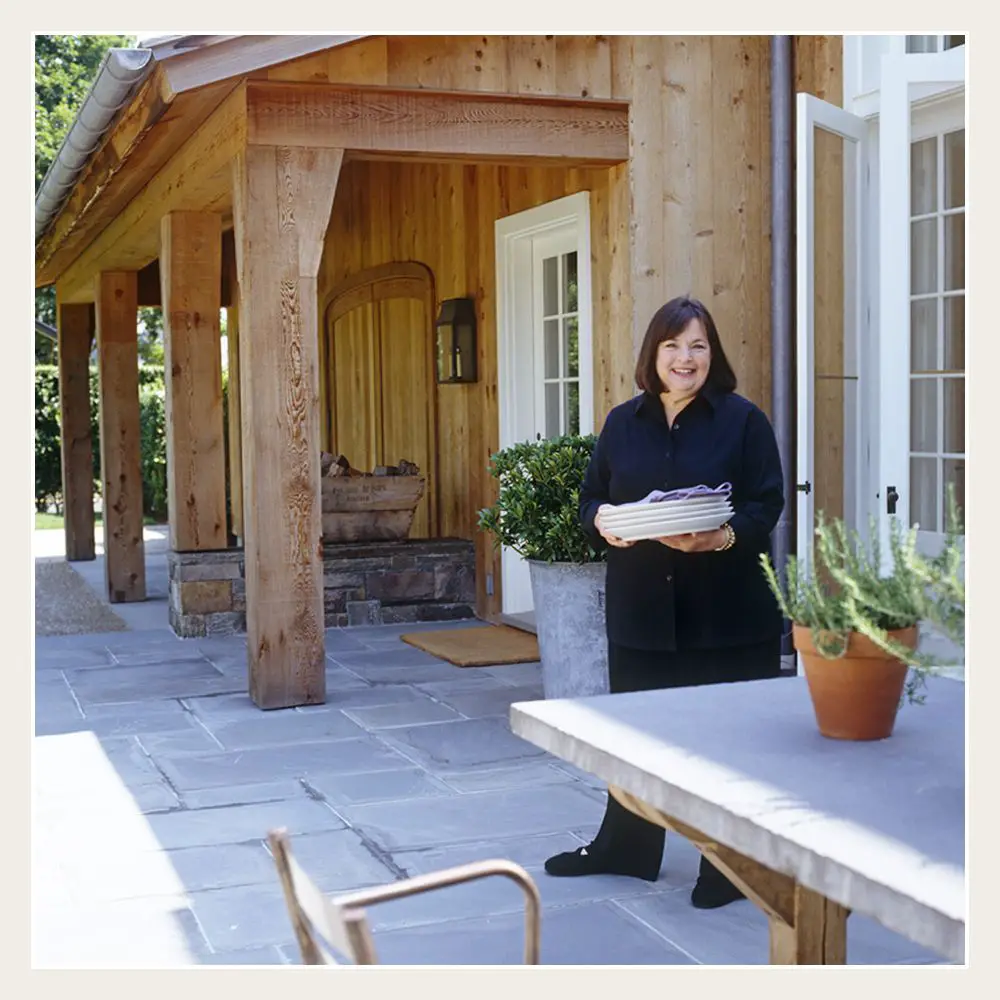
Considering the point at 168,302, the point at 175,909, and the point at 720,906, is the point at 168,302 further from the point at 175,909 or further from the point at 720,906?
the point at 720,906

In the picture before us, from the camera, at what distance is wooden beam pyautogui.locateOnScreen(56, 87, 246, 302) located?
19.3 feet

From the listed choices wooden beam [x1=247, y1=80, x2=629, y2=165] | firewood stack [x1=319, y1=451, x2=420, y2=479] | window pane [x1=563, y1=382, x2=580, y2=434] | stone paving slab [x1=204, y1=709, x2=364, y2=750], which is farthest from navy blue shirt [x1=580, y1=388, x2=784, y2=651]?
firewood stack [x1=319, y1=451, x2=420, y2=479]

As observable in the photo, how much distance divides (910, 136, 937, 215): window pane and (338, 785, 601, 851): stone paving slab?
8.73ft

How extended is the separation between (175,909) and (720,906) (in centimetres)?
132

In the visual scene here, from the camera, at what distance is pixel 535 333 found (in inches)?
301

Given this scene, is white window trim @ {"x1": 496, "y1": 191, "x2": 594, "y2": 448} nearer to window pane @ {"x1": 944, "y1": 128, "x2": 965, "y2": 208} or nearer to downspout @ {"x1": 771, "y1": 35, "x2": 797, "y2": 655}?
downspout @ {"x1": 771, "y1": 35, "x2": 797, "y2": 655}

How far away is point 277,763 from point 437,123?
263cm

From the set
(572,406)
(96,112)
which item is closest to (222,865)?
(96,112)

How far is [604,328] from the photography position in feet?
21.4

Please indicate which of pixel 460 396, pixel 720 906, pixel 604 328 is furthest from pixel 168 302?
pixel 720 906

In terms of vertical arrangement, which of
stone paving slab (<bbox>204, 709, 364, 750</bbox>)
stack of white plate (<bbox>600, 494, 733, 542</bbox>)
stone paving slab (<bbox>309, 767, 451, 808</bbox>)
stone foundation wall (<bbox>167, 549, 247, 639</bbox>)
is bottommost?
stone paving slab (<bbox>309, 767, 451, 808</bbox>)

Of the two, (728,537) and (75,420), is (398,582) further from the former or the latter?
(728,537)

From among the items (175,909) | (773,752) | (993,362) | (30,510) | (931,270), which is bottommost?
(175,909)

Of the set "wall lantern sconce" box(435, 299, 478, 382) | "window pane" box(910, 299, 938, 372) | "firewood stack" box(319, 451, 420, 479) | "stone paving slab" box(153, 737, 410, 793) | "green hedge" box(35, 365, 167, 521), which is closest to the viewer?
"stone paving slab" box(153, 737, 410, 793)
